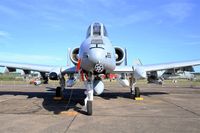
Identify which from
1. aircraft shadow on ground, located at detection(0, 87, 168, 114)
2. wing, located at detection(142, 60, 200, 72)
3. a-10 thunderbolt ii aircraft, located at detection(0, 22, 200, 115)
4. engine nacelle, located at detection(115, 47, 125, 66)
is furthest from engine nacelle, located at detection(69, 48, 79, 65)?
wing, located at detection(142, 60, 200, 72)

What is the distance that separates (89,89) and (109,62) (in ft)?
5.01

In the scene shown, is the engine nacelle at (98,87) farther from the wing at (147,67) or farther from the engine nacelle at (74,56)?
the engine nacelle at (74,56)

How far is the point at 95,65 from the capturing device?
9867 millimetres

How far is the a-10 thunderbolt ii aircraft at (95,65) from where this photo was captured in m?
9.99

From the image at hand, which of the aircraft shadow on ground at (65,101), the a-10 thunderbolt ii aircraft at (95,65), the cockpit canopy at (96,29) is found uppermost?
the cockpit canopy at (96,29)

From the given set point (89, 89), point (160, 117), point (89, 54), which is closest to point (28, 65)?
point (89, 89)

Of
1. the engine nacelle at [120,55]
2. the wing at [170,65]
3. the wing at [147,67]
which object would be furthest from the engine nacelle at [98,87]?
the wing at [170,65]

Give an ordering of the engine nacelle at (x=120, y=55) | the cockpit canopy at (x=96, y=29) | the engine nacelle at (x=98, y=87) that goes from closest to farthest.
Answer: the cockpit canopy at (x=96, y=29) < the engine nacelle at (x=98, y=87) < the engine nacelle at (x=120, y=55)

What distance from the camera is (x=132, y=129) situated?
7801 mm

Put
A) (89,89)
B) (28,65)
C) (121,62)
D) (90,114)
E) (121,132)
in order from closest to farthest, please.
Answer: (121,132), (90,114), (89,89), (121,62), (28,65)

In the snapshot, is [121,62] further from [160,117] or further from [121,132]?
[121,132]

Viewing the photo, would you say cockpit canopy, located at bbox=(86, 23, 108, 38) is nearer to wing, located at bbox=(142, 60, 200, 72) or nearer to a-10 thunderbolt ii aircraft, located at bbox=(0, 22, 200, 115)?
a-10 thunderbolt ii aircraft, located at bbox=(0, 22, 200, 115)

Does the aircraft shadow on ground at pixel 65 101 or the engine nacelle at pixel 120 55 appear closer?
the aircraft shadow on ground at pixel 65 101

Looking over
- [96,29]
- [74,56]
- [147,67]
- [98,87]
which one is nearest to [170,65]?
[147,67]
